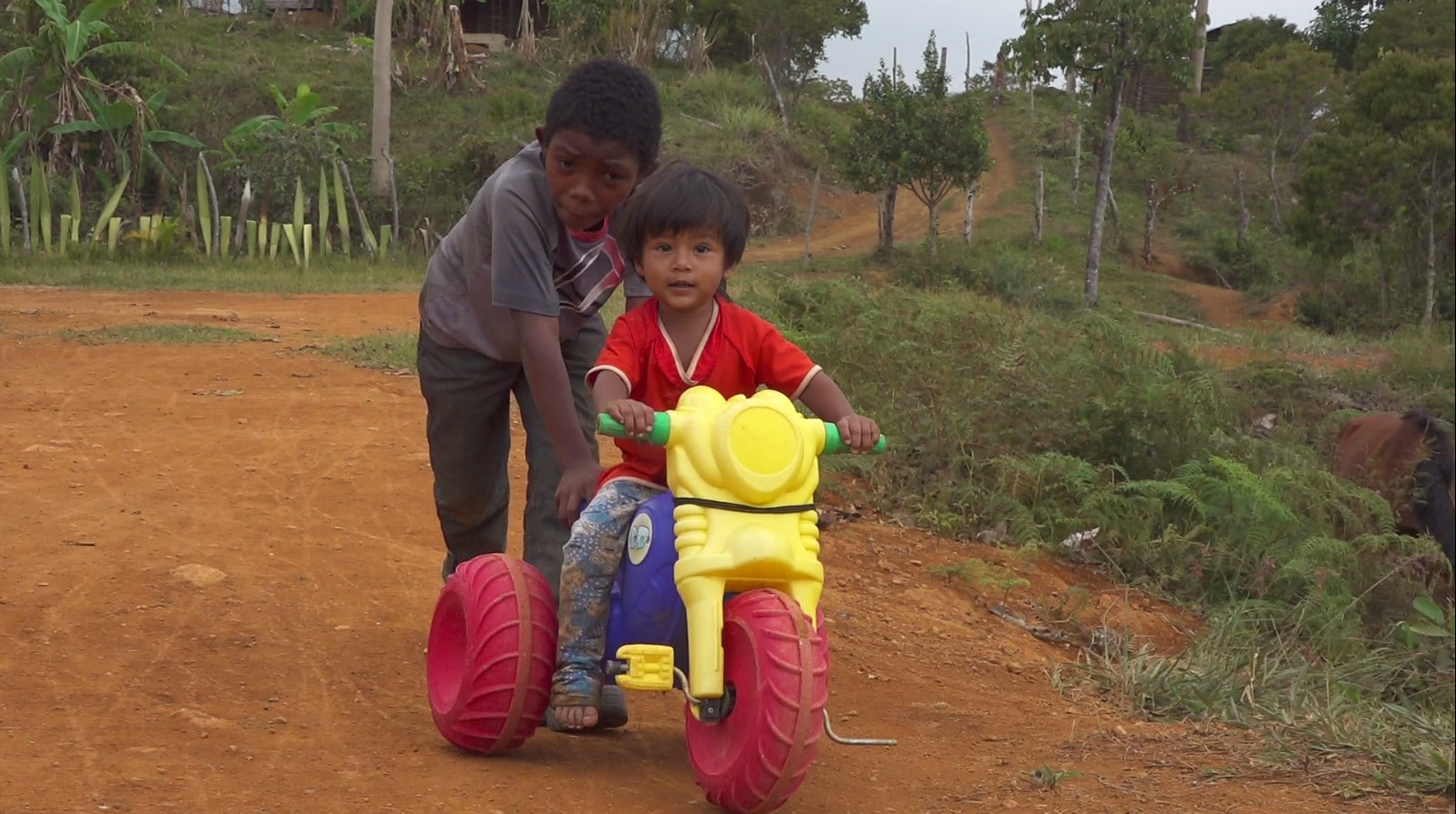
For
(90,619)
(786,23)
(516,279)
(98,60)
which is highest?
(786,23)

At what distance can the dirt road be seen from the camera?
10.5ft

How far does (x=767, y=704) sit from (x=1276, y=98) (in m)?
21.5

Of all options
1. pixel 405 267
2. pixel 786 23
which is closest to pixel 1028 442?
pixel 405 267

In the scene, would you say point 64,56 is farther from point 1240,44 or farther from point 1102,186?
point 1240,44

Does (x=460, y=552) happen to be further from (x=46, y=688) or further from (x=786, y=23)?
(x=786, y=23)

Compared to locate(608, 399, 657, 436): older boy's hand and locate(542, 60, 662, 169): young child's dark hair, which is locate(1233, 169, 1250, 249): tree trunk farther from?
locate(608, 399, 657, 436): older boy's hand

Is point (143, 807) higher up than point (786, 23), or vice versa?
point (786, 23)

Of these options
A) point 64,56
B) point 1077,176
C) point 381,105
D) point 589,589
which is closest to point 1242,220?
point 1077,176

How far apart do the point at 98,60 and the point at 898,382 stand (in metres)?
18.3


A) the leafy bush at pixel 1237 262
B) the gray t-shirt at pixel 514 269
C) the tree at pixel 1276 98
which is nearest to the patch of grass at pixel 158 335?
the gray t-shirt at pixel 514 269

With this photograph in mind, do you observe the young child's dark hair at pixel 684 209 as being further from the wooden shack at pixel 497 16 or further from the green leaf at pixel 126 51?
the wooden shack at pixel 497 16

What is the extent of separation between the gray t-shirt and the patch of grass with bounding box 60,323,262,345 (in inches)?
262

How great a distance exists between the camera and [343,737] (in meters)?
3.49

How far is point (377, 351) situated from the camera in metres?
9.82
